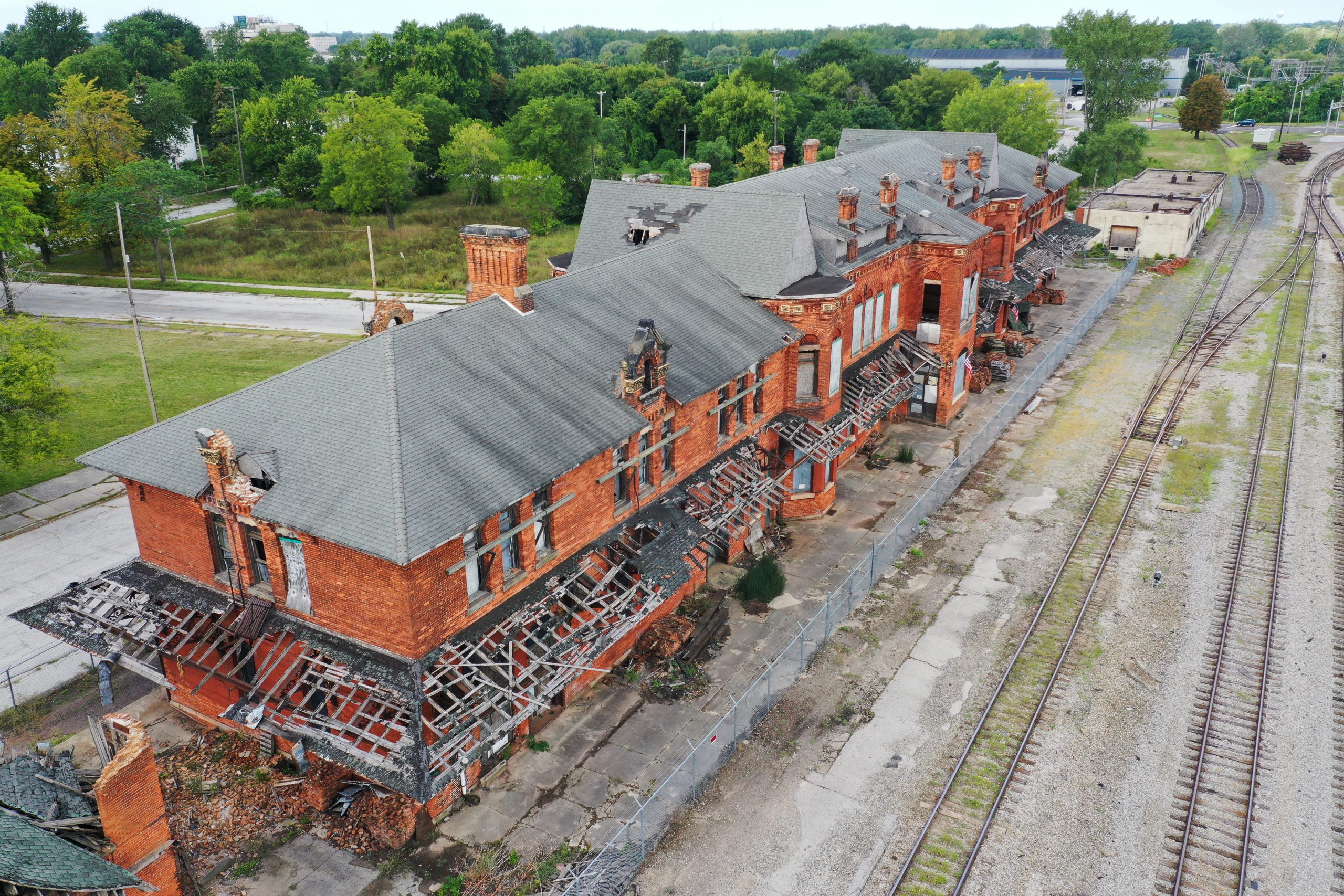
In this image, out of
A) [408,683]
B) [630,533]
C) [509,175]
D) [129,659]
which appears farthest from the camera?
[509,175]

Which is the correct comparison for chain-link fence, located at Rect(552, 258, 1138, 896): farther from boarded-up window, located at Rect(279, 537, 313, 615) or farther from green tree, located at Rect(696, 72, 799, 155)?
green tree, located at Rect(696, 72, 799, 155)

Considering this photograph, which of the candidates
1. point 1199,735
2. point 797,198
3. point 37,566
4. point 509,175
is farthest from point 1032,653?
point 509,175

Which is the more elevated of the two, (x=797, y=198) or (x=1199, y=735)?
(x=797, y=198)

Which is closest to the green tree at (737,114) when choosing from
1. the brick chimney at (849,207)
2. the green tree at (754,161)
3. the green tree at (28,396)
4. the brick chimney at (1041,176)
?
the green tree at (754,161)

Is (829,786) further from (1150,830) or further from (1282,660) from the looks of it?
(1282,660)

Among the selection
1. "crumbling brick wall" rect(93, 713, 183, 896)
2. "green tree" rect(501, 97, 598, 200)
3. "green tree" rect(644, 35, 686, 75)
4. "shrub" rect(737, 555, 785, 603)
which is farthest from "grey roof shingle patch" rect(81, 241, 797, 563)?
"green tree" rect(644, 35, 686, 75)

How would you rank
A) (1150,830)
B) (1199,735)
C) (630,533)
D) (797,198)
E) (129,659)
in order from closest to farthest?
(1150,830), (129,659), (1199,735), (630,533), (797,198)

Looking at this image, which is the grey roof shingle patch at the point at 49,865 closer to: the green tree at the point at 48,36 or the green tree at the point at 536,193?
the green tree at the point at 536,193
